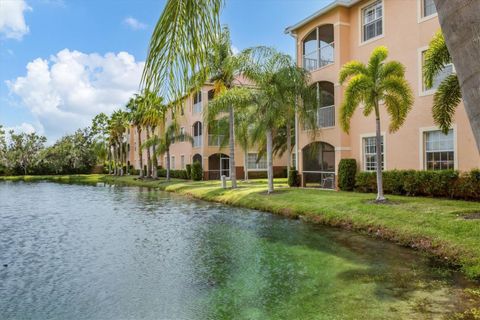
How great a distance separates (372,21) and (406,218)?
11.7m

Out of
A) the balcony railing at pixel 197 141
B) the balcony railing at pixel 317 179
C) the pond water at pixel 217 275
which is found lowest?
the pond water at pixel 217 275

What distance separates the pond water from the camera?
6.45 metres

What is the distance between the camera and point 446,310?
6117mm

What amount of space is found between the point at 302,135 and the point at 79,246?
1602 cm

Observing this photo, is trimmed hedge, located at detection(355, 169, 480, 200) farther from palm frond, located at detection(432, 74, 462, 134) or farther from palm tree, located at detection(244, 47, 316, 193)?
palm tree, located at detection(244, 47, 316, 193)

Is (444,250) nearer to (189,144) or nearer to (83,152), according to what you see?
(189,144)

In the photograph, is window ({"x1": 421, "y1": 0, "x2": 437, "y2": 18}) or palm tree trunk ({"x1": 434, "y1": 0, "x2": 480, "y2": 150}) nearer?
palm tree trunk ({"x1": 434, "y1": 0, "x2": 480, "y2": 150})

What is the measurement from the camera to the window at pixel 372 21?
19.7 m

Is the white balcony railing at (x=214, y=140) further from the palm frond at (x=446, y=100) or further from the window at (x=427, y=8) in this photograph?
the palm frond at (x=446, y=100)

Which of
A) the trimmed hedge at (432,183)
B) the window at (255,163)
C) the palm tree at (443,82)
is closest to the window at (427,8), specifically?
the palm tree at (443,82)

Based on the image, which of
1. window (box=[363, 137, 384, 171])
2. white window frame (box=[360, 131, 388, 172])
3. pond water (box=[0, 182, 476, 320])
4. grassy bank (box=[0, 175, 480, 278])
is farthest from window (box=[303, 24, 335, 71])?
pond water (box=[0, 182, 476, 320])

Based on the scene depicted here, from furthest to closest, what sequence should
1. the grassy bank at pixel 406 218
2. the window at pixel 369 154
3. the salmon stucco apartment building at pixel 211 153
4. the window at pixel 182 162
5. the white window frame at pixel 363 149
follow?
the window at pixel 182 162, the salmon stucco apartment building at pixel 211 153, the window at pixel 369 154, the white window frame at pixel 363 149, the grassy bank at pixel 406 218

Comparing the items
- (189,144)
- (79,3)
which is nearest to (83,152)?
(189,144)

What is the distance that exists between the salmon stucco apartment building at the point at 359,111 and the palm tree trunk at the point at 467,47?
14114 mm
